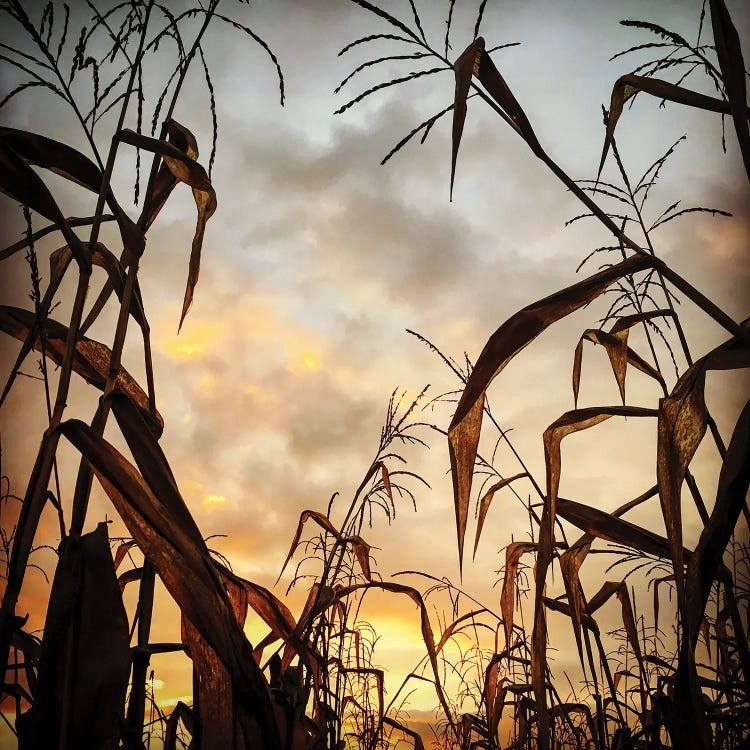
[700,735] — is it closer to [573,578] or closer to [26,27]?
[573,578]

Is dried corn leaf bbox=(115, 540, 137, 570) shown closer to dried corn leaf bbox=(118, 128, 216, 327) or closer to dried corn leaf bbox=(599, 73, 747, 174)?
dried corn leaf bbox=(118, 128, 216, 327)

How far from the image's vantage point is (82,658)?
78 centimetres

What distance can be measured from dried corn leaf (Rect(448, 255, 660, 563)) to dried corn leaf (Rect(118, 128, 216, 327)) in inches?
22.1

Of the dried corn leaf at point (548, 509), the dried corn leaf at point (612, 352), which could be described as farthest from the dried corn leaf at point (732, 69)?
the dried corn leaf at point (612, 352)

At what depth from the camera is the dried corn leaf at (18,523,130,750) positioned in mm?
757

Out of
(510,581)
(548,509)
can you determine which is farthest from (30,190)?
(510,581)

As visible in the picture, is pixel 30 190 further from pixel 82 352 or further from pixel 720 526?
pixel 720 526

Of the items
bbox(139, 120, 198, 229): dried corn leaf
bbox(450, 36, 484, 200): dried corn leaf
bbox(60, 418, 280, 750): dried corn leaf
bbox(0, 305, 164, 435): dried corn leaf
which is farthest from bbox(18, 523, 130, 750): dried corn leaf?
bbox(450, 36, 484, 200): dried corn leaf

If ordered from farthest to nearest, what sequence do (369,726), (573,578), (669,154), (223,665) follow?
(369,726) < (669,154) < (573,578) < (223,665)

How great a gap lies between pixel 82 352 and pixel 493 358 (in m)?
0.75

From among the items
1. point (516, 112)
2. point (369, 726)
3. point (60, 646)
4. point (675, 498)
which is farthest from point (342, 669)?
point (516, 112)

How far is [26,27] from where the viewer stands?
101 cm

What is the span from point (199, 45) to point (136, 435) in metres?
0.67

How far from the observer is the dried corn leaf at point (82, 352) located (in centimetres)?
110
